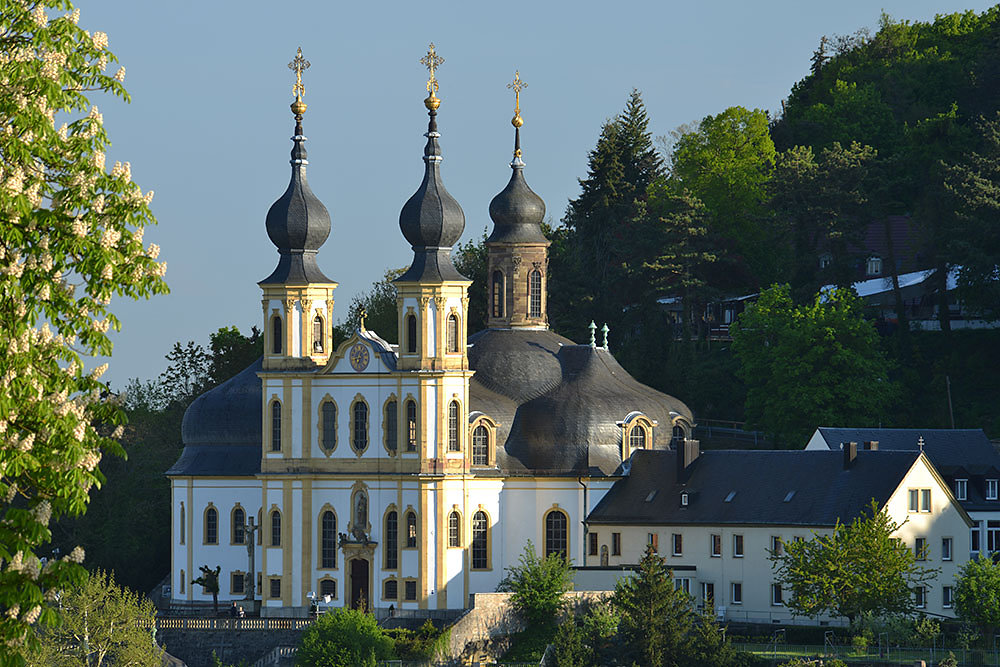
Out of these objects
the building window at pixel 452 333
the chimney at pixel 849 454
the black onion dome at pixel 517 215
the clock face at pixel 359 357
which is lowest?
the chimney at pixel 849 454

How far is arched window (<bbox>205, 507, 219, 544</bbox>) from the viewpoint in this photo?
71875 millimetres

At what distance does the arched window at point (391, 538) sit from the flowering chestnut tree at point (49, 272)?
1786 inches

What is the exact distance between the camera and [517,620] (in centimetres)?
6297

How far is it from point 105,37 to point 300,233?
48040 mm

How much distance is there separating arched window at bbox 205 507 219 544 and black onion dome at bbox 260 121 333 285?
25.8 feet

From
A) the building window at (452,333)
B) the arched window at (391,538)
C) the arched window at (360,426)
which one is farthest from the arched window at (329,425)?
the building window at (452,333)

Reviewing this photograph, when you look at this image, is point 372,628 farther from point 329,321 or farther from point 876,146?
point 876,146

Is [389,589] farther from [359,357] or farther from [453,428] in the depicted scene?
[359,357]

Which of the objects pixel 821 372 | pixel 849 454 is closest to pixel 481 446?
pixel 849 454

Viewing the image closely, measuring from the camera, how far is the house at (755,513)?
207 ft

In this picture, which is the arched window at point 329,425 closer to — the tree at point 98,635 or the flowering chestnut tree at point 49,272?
the tree at point 98,635

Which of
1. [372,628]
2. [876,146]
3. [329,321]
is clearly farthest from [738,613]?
[876,146]

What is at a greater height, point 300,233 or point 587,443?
point 300,233

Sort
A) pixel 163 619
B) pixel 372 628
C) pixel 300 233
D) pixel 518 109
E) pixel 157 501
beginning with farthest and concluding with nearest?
pixel 157 501 → pixel 518 109 → pixel 300 233 → pixel 163 619 → pixel 372 628
